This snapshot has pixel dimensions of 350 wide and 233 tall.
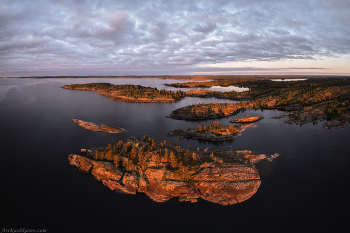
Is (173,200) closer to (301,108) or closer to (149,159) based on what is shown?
(149,159)

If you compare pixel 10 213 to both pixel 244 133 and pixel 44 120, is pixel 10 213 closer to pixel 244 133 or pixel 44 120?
pixel 44 120

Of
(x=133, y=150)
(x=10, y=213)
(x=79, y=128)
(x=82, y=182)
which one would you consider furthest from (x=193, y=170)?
(x=79, y=128)

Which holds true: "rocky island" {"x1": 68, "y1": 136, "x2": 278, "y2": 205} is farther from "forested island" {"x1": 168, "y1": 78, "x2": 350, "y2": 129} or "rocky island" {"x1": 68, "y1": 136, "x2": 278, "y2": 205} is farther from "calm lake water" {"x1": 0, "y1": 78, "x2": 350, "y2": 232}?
"forested island" {"x1": 168, "y1": 78, "x2": 350, "y2": 129}

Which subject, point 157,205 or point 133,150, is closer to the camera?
point 157,205

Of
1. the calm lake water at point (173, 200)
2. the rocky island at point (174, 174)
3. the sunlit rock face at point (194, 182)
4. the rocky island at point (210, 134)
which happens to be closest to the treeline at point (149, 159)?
the rocky island at point (174, 174)

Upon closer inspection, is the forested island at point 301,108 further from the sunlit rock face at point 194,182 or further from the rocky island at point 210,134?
the sunlit rock face at point 194,182

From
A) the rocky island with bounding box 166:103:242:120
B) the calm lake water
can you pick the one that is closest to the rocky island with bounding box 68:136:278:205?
the calm lake water

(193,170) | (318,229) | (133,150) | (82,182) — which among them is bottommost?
(318,229)
